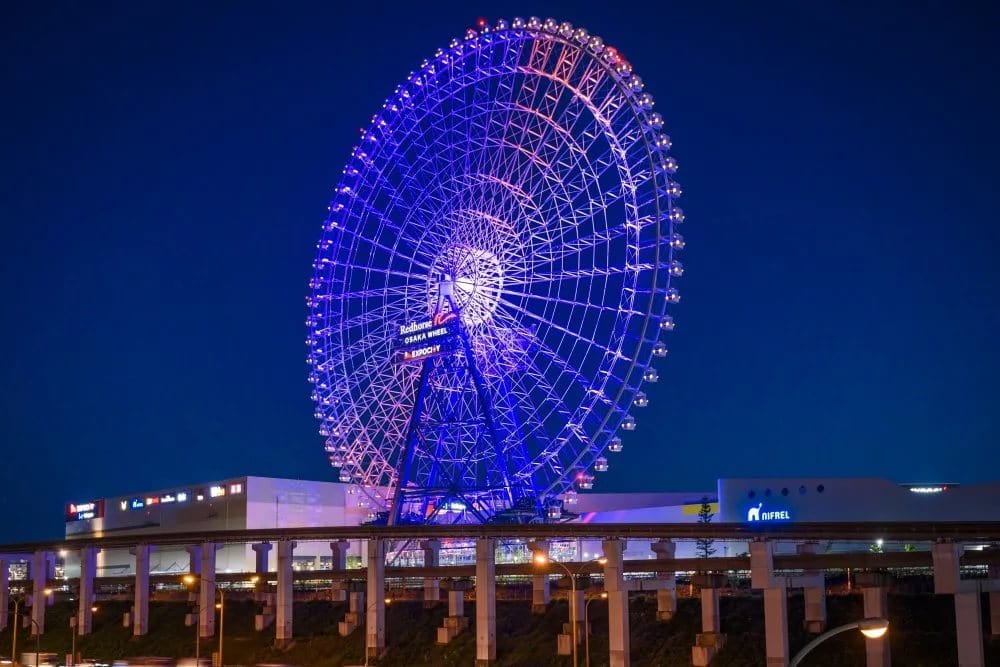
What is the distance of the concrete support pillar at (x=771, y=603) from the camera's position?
183 ft

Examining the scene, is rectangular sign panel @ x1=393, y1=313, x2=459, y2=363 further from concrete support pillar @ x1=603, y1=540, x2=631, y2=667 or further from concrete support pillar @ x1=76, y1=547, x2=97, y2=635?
concrete support pillar @ x1=76, y1=547, x2=97, y2=635

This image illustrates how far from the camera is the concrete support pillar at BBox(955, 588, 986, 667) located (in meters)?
49.4

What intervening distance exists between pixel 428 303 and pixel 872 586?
33408mm

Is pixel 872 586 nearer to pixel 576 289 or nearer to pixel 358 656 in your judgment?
pixel 576 289

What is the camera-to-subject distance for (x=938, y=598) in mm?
63469

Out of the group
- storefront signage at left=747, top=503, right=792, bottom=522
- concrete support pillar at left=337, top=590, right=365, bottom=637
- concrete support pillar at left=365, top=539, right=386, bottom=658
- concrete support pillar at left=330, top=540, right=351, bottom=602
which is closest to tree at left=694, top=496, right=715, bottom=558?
storefront signage at left=747, top=503, right=792, bottom=522

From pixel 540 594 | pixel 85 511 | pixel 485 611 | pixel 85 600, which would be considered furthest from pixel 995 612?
pixel 85 511

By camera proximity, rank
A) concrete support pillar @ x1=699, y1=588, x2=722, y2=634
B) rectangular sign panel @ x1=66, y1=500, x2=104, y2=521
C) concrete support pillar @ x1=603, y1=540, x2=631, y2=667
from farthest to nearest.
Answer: rectangular sign panel @ x1=66, y1=500, x2=104, y2=521, concrete support pillar @ x1=699, y1=588, x2=722, y2=634, concrete support pillar @ x1=603, y1=540, x2=631, y2=667

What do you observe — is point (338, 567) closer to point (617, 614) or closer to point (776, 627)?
point (617, 614)

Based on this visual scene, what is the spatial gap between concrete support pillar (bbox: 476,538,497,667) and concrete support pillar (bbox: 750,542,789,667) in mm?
16744

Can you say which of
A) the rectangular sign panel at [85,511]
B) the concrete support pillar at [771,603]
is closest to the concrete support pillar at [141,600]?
the concrete support pillar at [771,603]

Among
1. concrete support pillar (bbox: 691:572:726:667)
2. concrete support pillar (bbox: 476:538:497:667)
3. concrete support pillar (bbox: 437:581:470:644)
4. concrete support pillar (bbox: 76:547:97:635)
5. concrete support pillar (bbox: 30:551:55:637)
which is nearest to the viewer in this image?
concrete support pillar (bbox: 691:572:726:667)

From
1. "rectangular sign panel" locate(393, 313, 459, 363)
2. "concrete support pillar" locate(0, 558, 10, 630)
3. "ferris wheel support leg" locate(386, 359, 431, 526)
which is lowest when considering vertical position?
"concrete support pillar" locate(0, 558, 10, 630)

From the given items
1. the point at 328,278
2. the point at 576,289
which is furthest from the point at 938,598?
the point at 328,278
